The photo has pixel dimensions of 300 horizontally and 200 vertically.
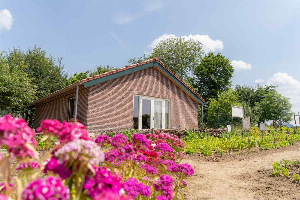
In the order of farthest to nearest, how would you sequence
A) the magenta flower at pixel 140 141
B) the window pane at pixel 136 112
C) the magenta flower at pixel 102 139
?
the window pane at pixel 136 112
the magenta flower at pixel 140 141
the magenta flower at pixel 102 139

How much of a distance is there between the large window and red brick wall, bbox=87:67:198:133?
333mm

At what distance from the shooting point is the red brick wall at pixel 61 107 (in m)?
11.5

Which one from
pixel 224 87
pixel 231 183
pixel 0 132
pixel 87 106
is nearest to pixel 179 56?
pixel 224 87

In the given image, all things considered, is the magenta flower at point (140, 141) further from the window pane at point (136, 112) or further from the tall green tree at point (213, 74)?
the tall green tree at point (213, 74)

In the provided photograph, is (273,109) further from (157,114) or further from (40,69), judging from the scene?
(40,69)

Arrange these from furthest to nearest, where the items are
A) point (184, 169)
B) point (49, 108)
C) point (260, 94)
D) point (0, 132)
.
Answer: point (260, 94), point (49, 108), point (184, 169), point (0, 132)

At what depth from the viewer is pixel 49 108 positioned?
16422 mm

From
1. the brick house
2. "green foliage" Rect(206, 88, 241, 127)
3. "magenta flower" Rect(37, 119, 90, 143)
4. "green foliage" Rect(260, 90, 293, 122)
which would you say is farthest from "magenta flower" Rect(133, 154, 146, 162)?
"green foliage" Rect(260, 90, 293, 122)

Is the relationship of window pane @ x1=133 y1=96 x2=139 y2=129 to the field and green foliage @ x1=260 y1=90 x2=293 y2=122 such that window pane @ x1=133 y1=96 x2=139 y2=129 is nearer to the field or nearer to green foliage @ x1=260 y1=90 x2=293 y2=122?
the field

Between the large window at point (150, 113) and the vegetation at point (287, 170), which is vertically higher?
the large window at point (150, 113)

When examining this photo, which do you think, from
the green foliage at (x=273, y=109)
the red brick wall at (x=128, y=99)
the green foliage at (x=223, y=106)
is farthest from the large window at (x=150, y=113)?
the green foliage at (x=273, y=109)

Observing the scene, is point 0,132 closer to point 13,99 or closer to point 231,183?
point 231,183

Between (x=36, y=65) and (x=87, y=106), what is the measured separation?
48.4ft

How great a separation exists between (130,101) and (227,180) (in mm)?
8558
